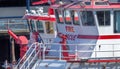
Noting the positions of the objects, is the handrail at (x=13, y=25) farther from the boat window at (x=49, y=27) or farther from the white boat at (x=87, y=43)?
the white boat at (x=87, y=43)

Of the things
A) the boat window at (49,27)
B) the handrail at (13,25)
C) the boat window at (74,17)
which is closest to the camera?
the boat window at (74,17)

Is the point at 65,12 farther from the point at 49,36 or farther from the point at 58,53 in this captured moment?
the point at 49,36

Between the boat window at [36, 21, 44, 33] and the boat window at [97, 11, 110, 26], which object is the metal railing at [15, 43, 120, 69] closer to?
the boat window at [97, 11, 110, 26]

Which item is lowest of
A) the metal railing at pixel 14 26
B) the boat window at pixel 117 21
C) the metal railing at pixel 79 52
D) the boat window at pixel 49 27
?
the metal railing at pixel 14 26

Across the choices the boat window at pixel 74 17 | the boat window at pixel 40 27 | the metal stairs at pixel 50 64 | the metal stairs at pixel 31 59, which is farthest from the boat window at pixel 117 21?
the boat window at pixel 40 27

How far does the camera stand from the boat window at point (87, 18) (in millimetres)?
19031

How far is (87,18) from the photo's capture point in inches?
753

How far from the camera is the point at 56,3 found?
21.2 m

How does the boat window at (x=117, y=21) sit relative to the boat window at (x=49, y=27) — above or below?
above

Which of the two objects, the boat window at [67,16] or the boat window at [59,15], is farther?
the boat window at [59,15]

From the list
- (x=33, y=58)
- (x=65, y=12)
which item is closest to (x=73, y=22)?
(x=65, y=12)

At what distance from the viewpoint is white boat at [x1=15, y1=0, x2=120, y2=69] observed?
18641 mm

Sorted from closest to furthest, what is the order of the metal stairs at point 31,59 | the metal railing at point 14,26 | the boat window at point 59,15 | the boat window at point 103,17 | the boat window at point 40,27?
the boat window at point 103,17, the metal stairs at point 31,59, the boat window at point 59,15, the boat window at point 40,27, the metal railing at point 14,26

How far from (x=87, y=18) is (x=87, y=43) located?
3.25 feet
